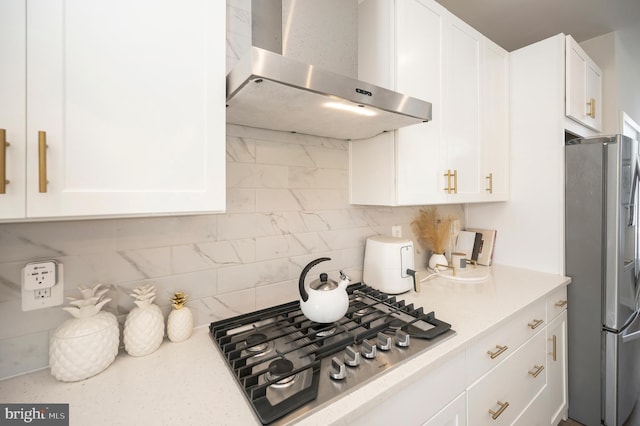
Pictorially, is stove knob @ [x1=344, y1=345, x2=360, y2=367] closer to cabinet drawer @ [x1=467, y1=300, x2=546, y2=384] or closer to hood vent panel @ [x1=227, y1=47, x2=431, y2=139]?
cabinet drawer @ [x1=467, y1=300, x2=546, y2=384]

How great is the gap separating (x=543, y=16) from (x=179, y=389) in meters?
3.13

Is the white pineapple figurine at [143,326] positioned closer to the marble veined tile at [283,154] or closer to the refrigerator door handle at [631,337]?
the marble veined tile at [283,154]

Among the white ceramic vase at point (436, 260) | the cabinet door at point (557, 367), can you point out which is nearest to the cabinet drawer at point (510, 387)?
the cabinet door at point (557, 367)

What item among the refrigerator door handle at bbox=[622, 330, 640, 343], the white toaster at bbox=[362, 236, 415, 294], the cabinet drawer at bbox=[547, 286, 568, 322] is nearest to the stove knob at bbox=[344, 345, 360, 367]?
the white toaster at bbox=[362, 236, 415, 294]

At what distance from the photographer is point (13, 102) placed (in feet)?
1.83

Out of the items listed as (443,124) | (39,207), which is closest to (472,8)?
(443,124)

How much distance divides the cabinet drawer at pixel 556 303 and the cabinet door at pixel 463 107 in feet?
2.31

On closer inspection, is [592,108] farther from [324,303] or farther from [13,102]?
[13,102]

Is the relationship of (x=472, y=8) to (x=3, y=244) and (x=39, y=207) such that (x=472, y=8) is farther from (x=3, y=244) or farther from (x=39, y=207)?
(x=3, y=244)

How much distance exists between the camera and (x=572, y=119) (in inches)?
71.2

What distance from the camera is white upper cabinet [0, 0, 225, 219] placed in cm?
58

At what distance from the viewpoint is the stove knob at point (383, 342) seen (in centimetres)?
89

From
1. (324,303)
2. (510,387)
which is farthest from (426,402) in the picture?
(510,387)

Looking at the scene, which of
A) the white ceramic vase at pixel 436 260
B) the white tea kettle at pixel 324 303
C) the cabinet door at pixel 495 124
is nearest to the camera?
the white tea kettle at pixel 324 303
